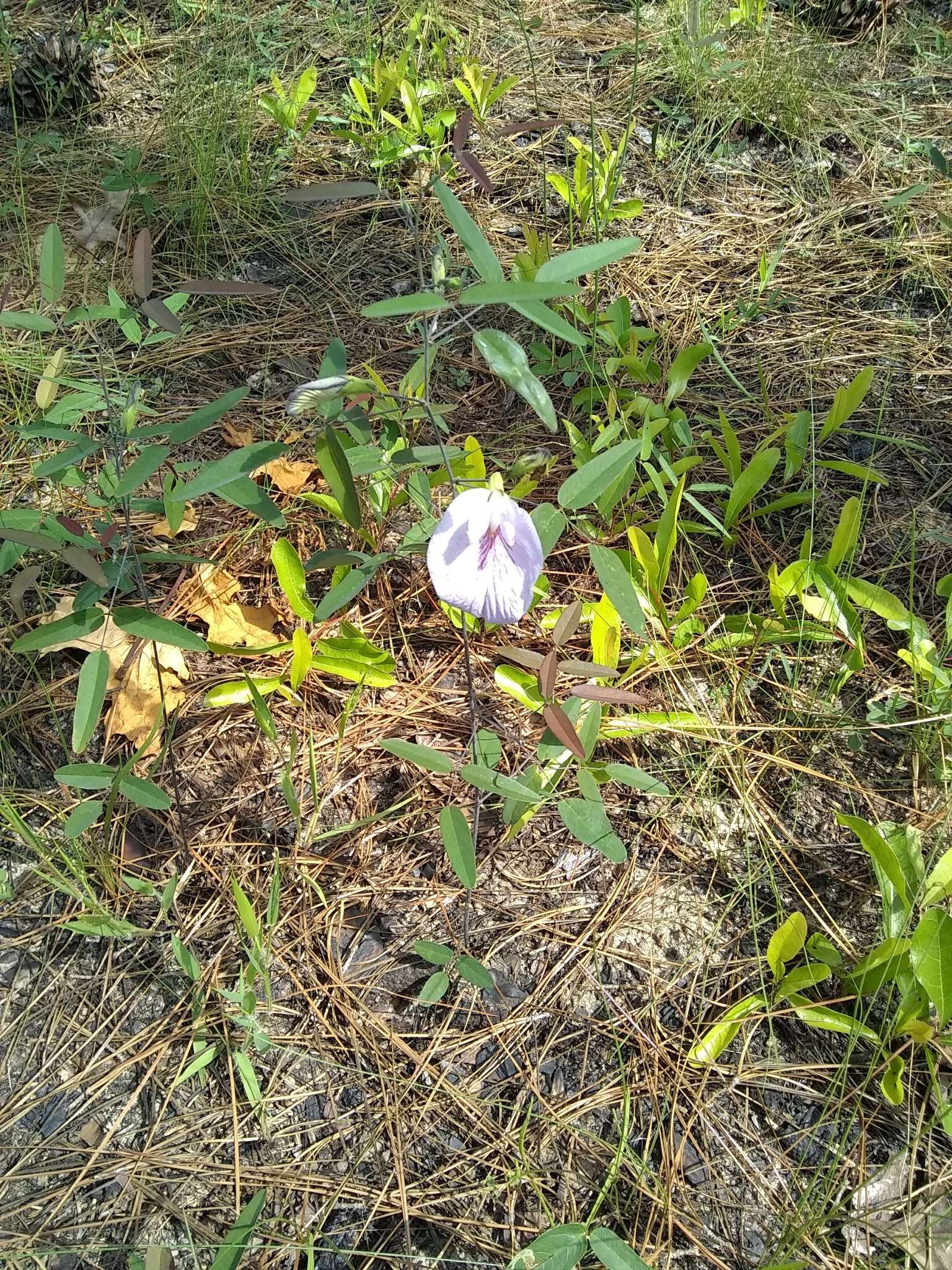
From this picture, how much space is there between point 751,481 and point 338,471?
2.70 ft

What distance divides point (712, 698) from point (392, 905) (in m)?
0.58

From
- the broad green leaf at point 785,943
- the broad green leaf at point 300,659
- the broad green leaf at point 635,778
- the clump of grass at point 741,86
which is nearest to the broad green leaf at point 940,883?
the broad green leaf at point 785,943

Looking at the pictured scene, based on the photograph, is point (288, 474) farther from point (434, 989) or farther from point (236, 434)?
point (434, 989)

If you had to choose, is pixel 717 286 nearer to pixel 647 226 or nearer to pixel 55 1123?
pixel 647 226

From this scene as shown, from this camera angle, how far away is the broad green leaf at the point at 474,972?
1.12m

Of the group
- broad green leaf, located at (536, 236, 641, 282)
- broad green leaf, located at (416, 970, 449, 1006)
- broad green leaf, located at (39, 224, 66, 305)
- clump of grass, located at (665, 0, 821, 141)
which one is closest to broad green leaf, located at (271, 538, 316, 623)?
broad green leaf, located at (39, 224, 66, 305)

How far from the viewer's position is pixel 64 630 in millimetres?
1126

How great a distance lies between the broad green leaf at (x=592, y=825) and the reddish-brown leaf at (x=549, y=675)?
6.3 inches

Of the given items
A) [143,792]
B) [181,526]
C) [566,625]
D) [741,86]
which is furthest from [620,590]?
[741,86]

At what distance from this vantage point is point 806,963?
1.21 meters

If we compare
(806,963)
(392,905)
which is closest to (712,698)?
(806,963)

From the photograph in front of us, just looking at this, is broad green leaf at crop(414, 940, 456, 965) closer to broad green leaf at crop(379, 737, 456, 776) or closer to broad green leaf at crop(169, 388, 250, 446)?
broad green leaf at crop(379, 737, 456, 776)

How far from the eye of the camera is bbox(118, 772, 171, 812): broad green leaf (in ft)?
3.84

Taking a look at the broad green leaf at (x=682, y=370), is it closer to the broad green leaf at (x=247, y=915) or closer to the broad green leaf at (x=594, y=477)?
the broad green leaf at (x=594, y=477)
